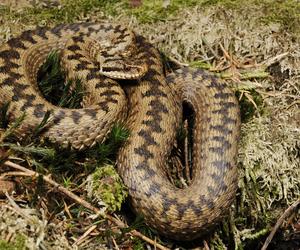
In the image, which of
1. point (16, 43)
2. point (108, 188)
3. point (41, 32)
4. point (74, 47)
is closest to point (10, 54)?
point (16, 43)

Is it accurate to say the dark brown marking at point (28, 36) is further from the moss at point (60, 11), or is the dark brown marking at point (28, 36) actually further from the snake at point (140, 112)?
the moss at point (60, 11)

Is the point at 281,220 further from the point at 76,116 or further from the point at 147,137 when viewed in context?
the point at 76,116

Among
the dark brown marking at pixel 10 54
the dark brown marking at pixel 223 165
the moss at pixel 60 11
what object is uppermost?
the moss at pixel 60 11

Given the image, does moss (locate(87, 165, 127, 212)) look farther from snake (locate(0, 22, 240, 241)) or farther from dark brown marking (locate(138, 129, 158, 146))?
dark brown marking (locate(138, 129, 158, 146))

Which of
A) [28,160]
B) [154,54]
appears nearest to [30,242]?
[28,160]

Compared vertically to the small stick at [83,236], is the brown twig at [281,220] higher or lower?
lower

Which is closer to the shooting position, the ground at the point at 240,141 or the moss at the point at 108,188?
the ground at the point at 240,141

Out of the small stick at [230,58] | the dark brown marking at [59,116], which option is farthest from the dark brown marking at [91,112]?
the small stick at [230,58]
